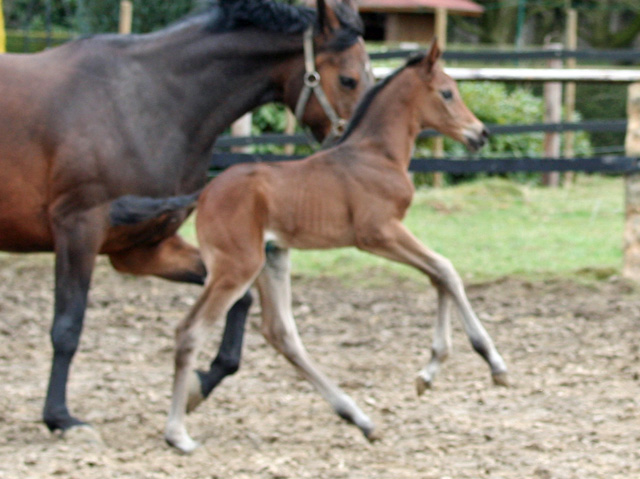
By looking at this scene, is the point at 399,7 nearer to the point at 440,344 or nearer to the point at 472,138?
the point at 472,138

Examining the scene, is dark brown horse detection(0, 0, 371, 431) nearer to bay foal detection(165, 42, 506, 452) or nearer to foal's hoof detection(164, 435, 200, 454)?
bay foal detection(165, 42, 506, 452)

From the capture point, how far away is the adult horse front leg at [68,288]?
13.3 feet

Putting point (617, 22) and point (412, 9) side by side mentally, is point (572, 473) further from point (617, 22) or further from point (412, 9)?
point (617, 22)

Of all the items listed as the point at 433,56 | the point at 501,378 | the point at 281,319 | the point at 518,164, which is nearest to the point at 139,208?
the point at 281,319

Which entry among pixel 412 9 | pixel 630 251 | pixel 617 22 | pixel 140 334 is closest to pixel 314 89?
pixel 140 334

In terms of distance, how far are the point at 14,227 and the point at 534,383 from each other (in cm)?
246

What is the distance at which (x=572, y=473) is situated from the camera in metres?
3.36

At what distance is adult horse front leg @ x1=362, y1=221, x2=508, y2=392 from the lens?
3.84 m

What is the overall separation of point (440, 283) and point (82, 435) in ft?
5.00

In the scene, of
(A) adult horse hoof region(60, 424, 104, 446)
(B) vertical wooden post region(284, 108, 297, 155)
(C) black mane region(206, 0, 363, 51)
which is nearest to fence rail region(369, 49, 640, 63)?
(B) vertical wooden post region(284, 108, 297, 155)

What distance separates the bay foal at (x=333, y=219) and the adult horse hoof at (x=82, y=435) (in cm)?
33

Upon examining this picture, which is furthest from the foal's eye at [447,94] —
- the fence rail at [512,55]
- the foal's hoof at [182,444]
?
the fence rail at [512,55]

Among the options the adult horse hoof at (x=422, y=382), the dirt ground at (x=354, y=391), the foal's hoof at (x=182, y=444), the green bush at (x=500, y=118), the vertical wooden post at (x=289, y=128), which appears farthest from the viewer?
the green bush at (x=500, y=118)

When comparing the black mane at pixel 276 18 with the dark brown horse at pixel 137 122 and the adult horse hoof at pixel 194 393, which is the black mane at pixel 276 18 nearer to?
the dark brown horse at pixel 137 122
